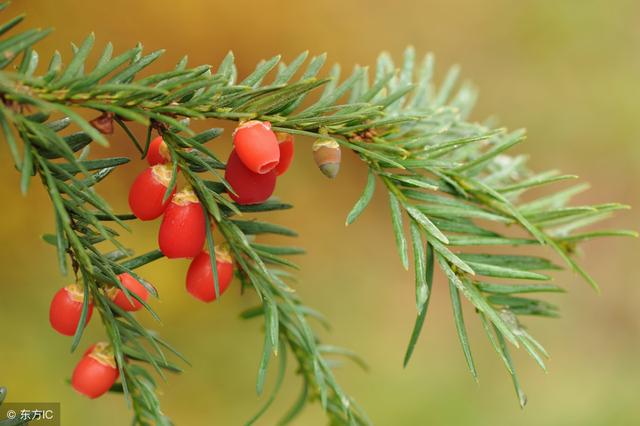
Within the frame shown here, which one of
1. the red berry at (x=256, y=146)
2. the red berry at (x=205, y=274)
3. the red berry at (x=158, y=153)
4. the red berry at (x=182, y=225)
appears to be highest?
the red berry at (x=256, y=146)

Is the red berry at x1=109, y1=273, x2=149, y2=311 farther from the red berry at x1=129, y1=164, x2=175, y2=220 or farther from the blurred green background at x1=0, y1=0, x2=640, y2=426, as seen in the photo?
the blurred green background at x1=0, y1=0, x2=640, y2=426

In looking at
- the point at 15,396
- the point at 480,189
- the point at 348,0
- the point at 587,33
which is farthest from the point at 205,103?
the point at 587,33

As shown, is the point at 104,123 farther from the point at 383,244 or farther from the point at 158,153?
the point at 383,244

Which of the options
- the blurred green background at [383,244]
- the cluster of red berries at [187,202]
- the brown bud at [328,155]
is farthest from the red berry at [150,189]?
the blurred green background at [383,244]

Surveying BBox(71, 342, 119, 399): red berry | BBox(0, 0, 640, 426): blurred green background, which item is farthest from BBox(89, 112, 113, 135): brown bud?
BBox(0, 0, 640, 426): blurred green background

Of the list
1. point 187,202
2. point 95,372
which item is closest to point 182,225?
point 187,202

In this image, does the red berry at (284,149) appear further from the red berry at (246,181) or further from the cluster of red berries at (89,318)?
the cluster of red berries at (89,318)

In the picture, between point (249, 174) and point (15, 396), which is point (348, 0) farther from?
point (249, 174)
